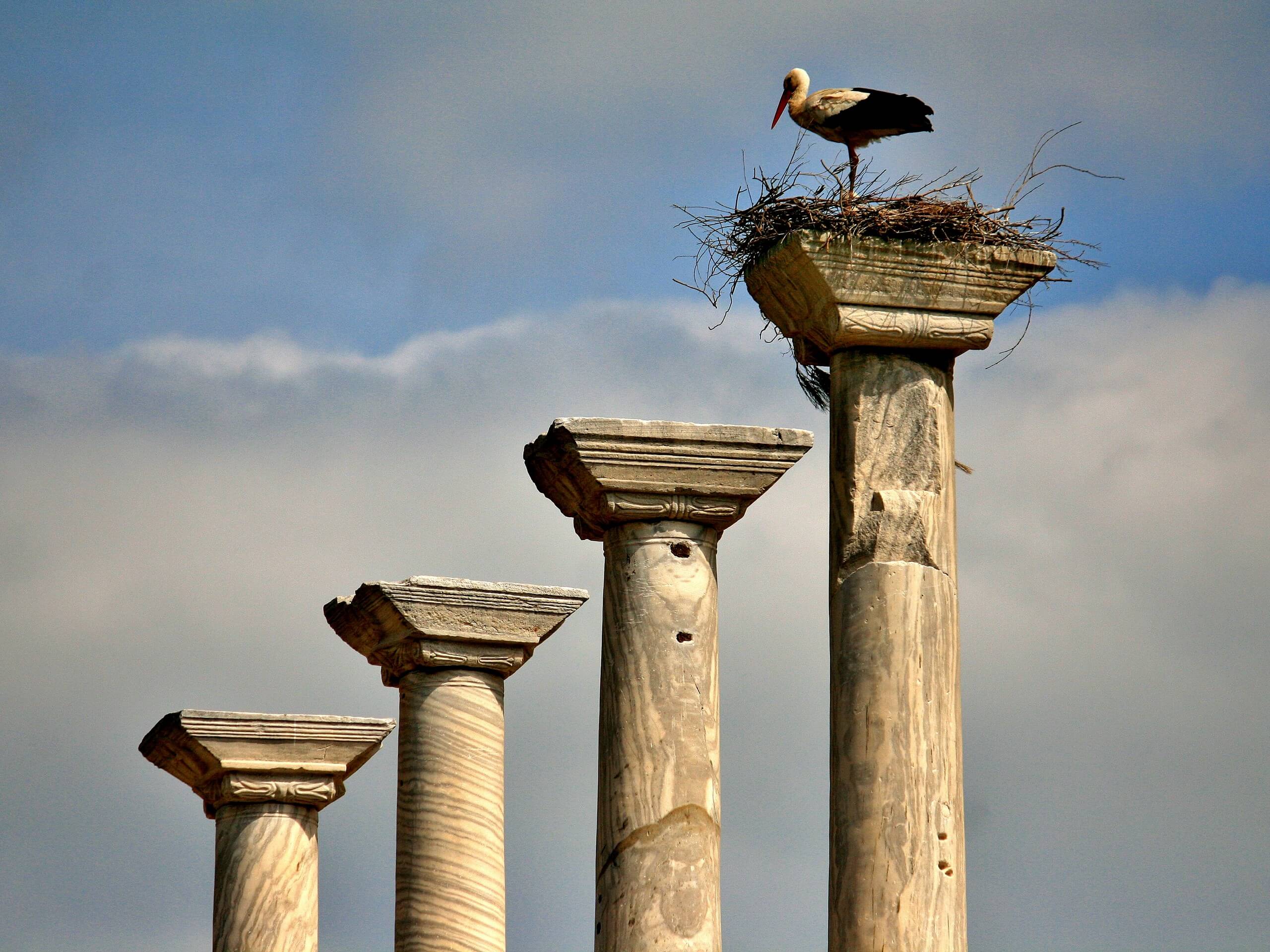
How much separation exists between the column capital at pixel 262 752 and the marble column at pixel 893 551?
8733 millimetres

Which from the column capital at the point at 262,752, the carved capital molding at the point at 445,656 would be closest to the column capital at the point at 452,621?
the carved capital molding at the point at 445,656

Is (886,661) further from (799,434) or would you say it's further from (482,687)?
(482,687)

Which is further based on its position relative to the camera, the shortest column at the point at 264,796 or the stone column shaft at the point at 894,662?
the shortest column at the point at 264,796

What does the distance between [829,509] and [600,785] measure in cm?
236

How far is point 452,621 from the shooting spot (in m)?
18.4

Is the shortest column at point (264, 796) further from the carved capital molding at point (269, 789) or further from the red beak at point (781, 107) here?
the red beak at point (781, 107)

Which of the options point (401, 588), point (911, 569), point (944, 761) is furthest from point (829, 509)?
point (401, 588)

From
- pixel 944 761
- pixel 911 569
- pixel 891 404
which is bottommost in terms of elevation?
pixel 944 761

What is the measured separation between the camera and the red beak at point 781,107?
1603 cm

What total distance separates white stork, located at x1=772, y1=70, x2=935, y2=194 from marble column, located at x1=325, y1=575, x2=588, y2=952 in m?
5.14

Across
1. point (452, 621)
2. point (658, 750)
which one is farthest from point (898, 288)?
point (452, 621)

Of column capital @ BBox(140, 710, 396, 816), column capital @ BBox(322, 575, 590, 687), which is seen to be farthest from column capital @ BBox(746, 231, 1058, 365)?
column capital @ BBox(140, 710, 396, 816)

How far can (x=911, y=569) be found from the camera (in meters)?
13.1

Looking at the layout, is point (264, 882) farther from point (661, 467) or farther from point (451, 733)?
point (661, 467)
